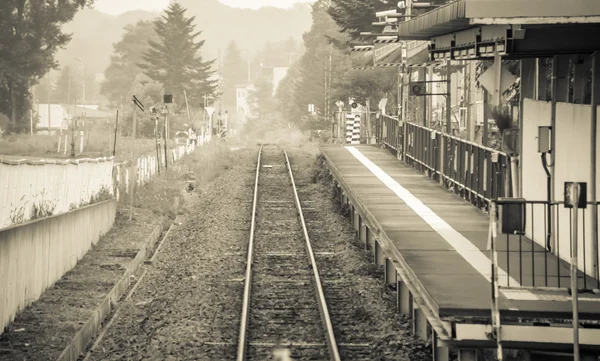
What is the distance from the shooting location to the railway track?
12.0 metres

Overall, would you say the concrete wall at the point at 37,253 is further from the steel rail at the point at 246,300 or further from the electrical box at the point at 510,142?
the electrical box at the point at 510,142

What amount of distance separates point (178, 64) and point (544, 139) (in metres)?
77.9

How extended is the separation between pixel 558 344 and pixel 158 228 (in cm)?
1446

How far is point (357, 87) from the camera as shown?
48.9m

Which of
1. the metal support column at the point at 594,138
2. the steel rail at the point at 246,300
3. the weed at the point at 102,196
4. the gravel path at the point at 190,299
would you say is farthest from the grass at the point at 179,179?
the metal support column at the point at 594,138

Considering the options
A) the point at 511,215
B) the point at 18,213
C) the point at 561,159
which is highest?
the point at 561,159

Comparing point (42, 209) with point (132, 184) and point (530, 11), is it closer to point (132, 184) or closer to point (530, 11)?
point (132, 184)

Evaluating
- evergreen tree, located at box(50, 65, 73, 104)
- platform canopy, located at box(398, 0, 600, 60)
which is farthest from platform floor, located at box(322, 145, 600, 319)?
evergreen tree, located at box(50, 65, 73, 104)

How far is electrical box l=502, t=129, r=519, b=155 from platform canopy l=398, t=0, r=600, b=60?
58.1 inches

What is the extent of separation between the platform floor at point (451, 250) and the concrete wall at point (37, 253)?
4.93 m

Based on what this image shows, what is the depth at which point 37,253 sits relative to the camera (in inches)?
567

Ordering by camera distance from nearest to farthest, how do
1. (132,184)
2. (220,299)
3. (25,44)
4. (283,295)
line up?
(220,299), (283,295), (132,184), (25,44)

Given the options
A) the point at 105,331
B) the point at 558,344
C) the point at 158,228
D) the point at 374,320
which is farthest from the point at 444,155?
the point at 558,344

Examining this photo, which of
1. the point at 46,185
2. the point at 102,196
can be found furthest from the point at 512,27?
the point at 102,196
